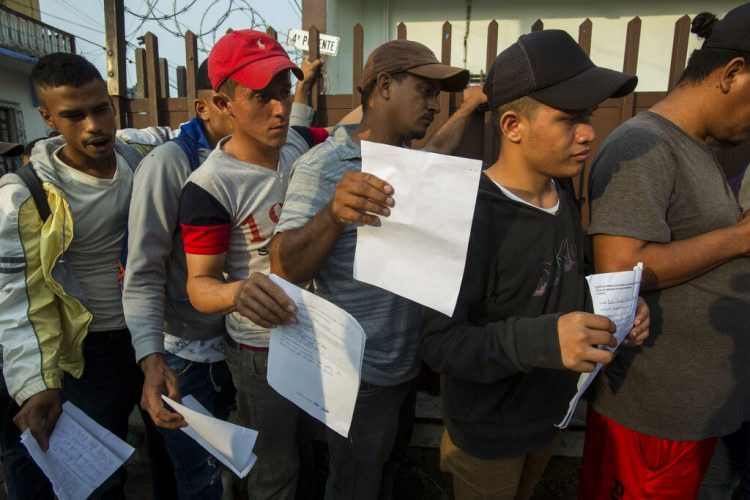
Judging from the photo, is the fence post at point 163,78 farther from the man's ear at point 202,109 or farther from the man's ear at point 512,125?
the man's ear at point 512,125

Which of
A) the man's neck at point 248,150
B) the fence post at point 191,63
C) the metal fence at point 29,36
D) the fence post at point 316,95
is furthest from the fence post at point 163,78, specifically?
the metal fence at point 29,36

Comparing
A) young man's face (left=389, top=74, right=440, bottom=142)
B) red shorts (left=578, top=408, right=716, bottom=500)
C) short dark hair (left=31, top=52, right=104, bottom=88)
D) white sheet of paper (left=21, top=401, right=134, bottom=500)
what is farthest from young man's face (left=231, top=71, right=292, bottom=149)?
red shorts (left=578, top=408, right=716, bottom=500)

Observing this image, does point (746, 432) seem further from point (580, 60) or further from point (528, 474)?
point (580, 60)

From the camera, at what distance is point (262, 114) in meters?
1.70

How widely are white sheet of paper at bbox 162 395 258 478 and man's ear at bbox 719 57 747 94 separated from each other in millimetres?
1830

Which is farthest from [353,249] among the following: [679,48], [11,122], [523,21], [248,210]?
[11,122]

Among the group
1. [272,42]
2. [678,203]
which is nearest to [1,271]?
[272,42]

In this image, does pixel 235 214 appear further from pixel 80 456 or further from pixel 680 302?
pixel 680 302

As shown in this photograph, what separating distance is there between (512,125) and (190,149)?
1303 mm

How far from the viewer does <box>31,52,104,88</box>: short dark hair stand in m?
1.89

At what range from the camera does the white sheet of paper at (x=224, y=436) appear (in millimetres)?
1391

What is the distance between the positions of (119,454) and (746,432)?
2.48m

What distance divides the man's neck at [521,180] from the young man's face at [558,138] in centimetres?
5

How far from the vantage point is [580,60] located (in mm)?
1305
